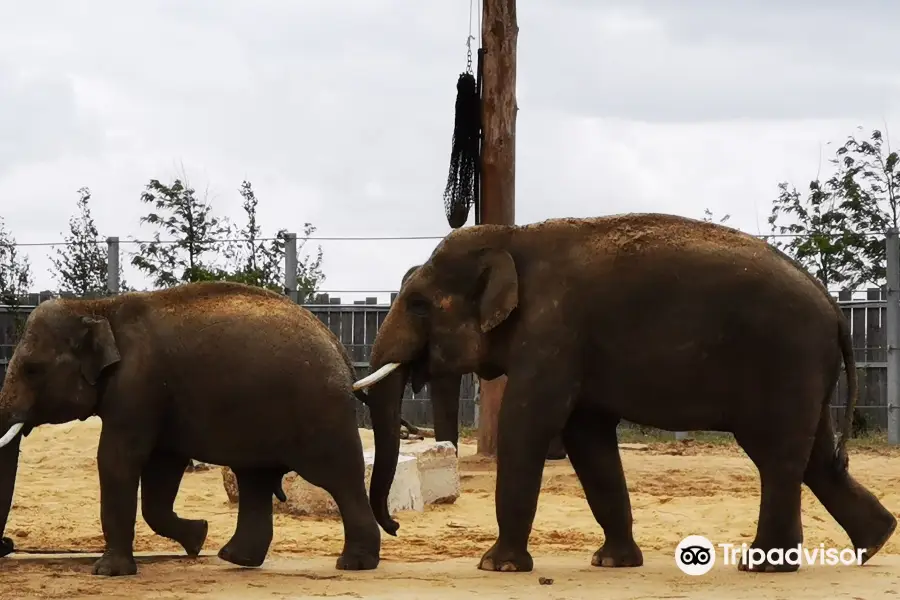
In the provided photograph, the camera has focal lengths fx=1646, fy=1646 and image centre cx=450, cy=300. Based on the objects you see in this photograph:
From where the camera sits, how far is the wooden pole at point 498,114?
15.4 meters

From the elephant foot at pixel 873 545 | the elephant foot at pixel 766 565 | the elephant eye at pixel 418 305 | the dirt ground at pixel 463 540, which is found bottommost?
the dirt ground at pixel 463 540

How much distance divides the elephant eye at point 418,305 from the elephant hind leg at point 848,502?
2198mm

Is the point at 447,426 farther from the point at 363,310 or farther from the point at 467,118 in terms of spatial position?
the point at 363,310

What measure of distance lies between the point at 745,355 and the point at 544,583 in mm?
1579

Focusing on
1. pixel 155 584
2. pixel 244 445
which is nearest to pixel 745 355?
pixel 244 445

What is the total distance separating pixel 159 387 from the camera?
28.5ft

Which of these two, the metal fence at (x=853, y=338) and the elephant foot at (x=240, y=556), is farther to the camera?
the metal fence at (x=853, y=338)

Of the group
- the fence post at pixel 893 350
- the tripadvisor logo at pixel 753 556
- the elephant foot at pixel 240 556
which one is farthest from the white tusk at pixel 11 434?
the fence post at pixel 893 350

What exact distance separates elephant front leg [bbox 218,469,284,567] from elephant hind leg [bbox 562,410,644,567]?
1.68 metres

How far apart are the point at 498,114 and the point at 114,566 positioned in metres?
7.97

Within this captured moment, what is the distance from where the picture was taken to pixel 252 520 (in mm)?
9094

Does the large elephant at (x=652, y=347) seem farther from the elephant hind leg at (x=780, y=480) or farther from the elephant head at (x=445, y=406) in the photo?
the elephant head at (x=445, y=406)

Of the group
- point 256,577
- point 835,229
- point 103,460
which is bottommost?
point 256,577

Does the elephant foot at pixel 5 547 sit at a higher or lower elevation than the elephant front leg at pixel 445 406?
lower
